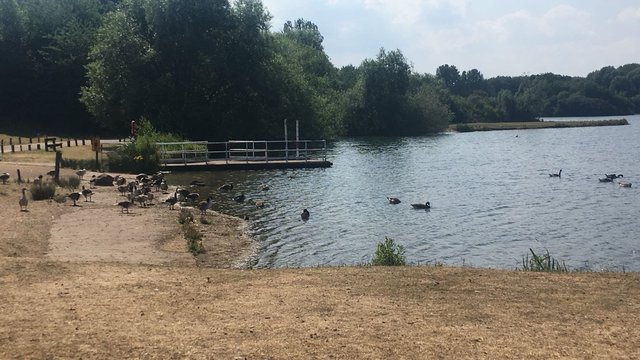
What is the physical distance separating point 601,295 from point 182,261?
9.49 m

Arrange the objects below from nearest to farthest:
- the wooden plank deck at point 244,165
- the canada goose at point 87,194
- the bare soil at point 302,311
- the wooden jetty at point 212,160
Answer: the bare soil at point 302,311
the canada goose at point 87,194
the wooden plank deck at point 244,165
the wooden jetty at point 212,160

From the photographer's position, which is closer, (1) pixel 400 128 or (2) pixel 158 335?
(2) pixel 158 335

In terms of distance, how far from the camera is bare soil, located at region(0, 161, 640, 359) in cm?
776

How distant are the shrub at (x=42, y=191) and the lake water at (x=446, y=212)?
677 cm

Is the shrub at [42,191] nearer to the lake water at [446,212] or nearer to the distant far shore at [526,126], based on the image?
the lake water at [446,212]

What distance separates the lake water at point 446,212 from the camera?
1827 centimetres

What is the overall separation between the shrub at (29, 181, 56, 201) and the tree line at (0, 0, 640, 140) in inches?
1180

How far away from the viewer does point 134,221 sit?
20.5 meters

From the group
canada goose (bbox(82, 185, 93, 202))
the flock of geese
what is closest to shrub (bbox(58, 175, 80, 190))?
canada goose (bbox(82, 185, 93, 202))

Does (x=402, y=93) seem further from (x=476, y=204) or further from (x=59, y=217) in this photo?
(x=59, y=217)

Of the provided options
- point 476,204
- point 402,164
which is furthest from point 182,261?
point 402,164

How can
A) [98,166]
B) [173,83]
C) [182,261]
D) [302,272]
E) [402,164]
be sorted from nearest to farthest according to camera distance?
[302,272]
[182,261]
[98,166]
[402,164]
[173,83]

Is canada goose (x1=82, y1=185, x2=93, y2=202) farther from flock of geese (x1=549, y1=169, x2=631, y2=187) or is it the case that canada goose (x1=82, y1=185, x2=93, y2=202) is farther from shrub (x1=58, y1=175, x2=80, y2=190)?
flock of geese (x1=549, y1=169, x2=631, y2=187)

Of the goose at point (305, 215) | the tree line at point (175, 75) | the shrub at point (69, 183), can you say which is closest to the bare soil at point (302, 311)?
the goose at point (305, 215)
